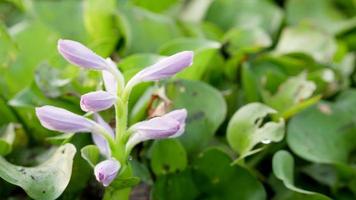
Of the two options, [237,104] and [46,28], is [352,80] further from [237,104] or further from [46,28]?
[46,28]

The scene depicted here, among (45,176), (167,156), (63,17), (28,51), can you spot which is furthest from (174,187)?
(63,17)

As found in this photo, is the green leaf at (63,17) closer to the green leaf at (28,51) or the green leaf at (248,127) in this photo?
the green leaf at (28,51)

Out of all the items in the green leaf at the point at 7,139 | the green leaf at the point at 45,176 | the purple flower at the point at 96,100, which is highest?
the purple flower at the point at 96,100

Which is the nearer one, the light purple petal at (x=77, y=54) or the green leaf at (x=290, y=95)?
the light purple petal at (x=77, y=54)

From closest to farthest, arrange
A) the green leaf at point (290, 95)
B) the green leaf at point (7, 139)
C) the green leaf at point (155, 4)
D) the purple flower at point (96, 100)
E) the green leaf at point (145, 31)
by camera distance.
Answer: the purple flower at point (96, 100), the green leaf at point (7, 139), the green leaf at point (290, 95), the green leaf at point (145, 31), the green leaf at point (155, 4)

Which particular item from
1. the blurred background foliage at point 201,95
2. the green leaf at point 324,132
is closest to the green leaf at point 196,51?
the blurred background foliage at point 201,95

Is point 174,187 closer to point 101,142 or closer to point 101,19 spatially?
point 101,142
